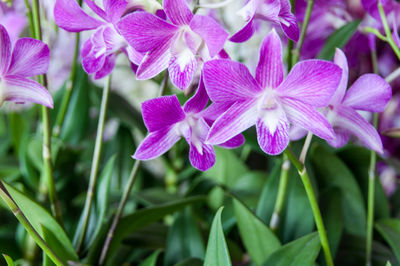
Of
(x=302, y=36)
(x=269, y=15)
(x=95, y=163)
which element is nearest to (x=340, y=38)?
(x=302, y=36)

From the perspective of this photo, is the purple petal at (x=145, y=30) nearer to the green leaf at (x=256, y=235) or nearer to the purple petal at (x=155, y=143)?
the purple petal at (x=155, y=143)

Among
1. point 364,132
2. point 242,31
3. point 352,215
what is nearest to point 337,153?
point 352,215

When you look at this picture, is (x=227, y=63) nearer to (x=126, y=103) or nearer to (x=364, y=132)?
(x=364, y=132)

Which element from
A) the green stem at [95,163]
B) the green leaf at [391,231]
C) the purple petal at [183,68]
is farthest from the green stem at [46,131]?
the green leaf at [391,231]

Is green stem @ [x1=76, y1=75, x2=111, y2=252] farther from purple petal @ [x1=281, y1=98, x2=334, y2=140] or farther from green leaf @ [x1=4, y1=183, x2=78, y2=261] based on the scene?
purple petal @ [x1=281, y1=98, x2=334, y2=140]

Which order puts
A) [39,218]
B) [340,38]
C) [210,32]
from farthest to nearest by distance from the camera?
[340,38] < [39,218] < [210,32]

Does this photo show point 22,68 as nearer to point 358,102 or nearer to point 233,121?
point 233,121
